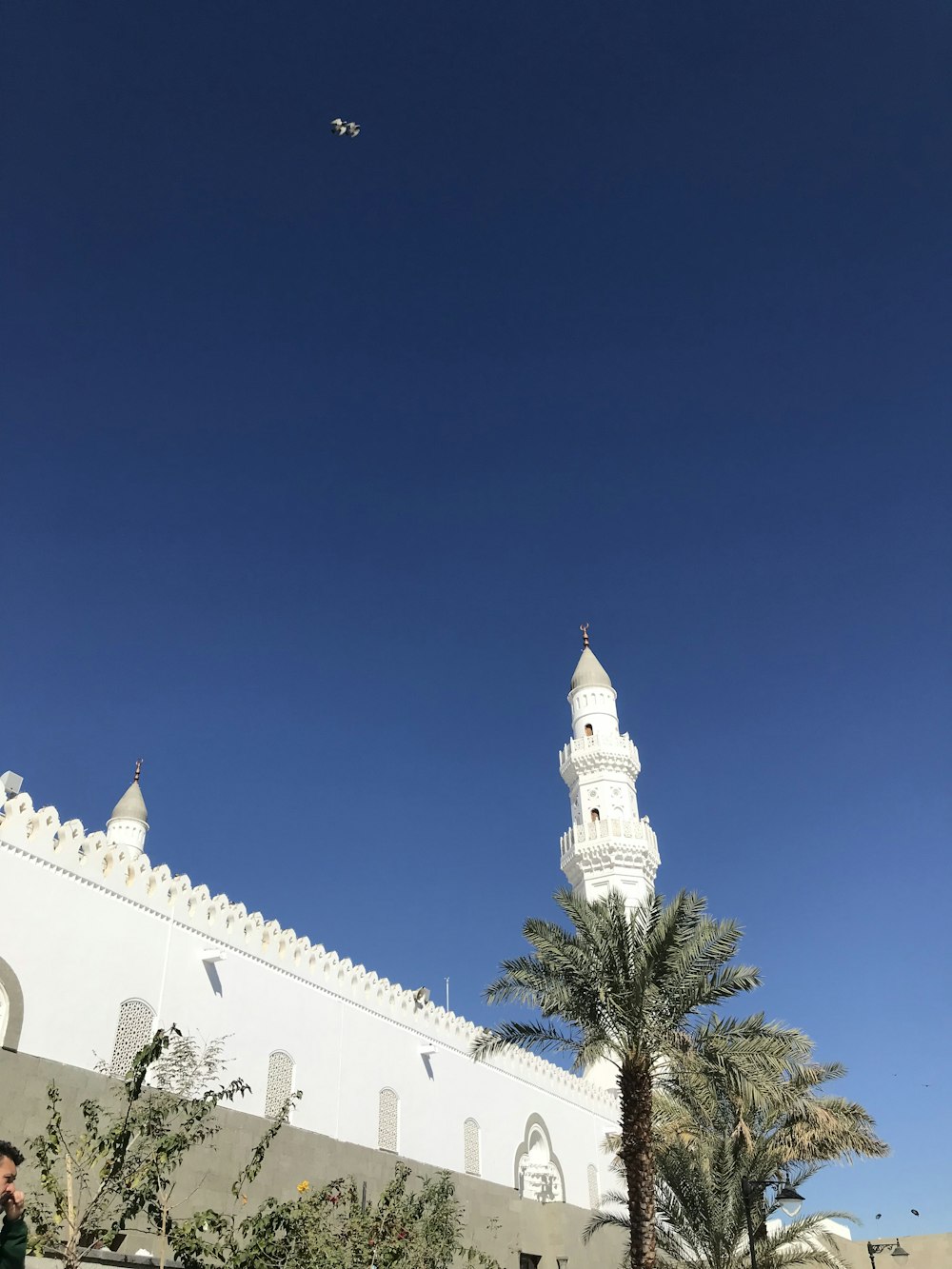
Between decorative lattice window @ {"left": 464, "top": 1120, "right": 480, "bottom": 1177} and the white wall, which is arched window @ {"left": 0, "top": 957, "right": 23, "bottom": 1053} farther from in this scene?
decorative lattice window @ {"left": 464, "top": 1120, "right": 480, "bottom": 1177}

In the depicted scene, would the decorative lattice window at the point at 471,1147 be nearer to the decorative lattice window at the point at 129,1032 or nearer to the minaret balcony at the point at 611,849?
the decorative lattice window at the point at 129,1032

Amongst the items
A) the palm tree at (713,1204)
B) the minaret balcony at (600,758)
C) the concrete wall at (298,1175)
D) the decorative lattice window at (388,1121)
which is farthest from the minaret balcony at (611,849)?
the palm tree at (713,1204)

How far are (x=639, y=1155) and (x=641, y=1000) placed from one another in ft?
6.24

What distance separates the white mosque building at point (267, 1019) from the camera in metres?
13.8

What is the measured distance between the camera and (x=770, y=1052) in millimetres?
14062

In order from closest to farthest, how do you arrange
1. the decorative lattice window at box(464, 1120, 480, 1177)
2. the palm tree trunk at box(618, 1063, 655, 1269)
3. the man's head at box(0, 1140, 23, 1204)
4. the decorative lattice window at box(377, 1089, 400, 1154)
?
the man's head at box(0, 1140, 23, 1204) → the palm tree trunk at box(618, 1063, 655, 1269) → the decorative lattice window at box(377, 1089, 400, 1154) → the decorative lattice window at box(464, 1120, 480, 1177)

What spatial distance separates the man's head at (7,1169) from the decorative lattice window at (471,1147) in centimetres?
2005

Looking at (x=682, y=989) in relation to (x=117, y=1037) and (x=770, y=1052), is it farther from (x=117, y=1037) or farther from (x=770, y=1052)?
(x=117, y=1037)

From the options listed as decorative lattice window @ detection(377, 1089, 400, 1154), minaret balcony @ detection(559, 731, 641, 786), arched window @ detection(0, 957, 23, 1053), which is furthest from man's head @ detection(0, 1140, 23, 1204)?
minaret balcony @ detection(559, 731, 641, 786)

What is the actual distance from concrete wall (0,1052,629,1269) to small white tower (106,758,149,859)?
15010mm

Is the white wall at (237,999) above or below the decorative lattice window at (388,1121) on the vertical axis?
above

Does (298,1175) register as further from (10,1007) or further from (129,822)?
(129,822)

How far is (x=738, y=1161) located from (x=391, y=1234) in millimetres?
7129

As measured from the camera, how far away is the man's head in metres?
2.94
